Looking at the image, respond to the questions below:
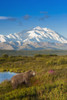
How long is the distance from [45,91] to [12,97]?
284 cm

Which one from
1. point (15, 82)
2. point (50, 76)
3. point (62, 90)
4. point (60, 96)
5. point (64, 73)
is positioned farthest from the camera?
point (64, 73)

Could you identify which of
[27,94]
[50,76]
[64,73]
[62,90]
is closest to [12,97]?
[27,94]

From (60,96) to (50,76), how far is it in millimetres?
5087

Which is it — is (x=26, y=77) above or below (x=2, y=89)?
above

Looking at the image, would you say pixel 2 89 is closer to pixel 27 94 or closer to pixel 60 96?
pixel 27 94

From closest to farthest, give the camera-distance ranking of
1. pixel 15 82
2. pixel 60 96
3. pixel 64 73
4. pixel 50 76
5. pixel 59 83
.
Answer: pixel 60 96
pixel 59 83
pixel 15 82
pixel 50 76
pixel 64 73

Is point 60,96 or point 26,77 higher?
point 26,77

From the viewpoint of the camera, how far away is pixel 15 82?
17.3 m

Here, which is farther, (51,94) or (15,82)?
(15,82)

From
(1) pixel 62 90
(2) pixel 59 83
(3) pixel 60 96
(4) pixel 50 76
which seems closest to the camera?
(3) pixel 60 96

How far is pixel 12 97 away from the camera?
45.5 ft

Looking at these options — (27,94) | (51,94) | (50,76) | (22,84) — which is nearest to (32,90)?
(27,94)

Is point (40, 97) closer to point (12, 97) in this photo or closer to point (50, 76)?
point (12, 97)

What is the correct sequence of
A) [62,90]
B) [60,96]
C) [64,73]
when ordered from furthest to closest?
[64,73]
[62,90]
[60,96]
